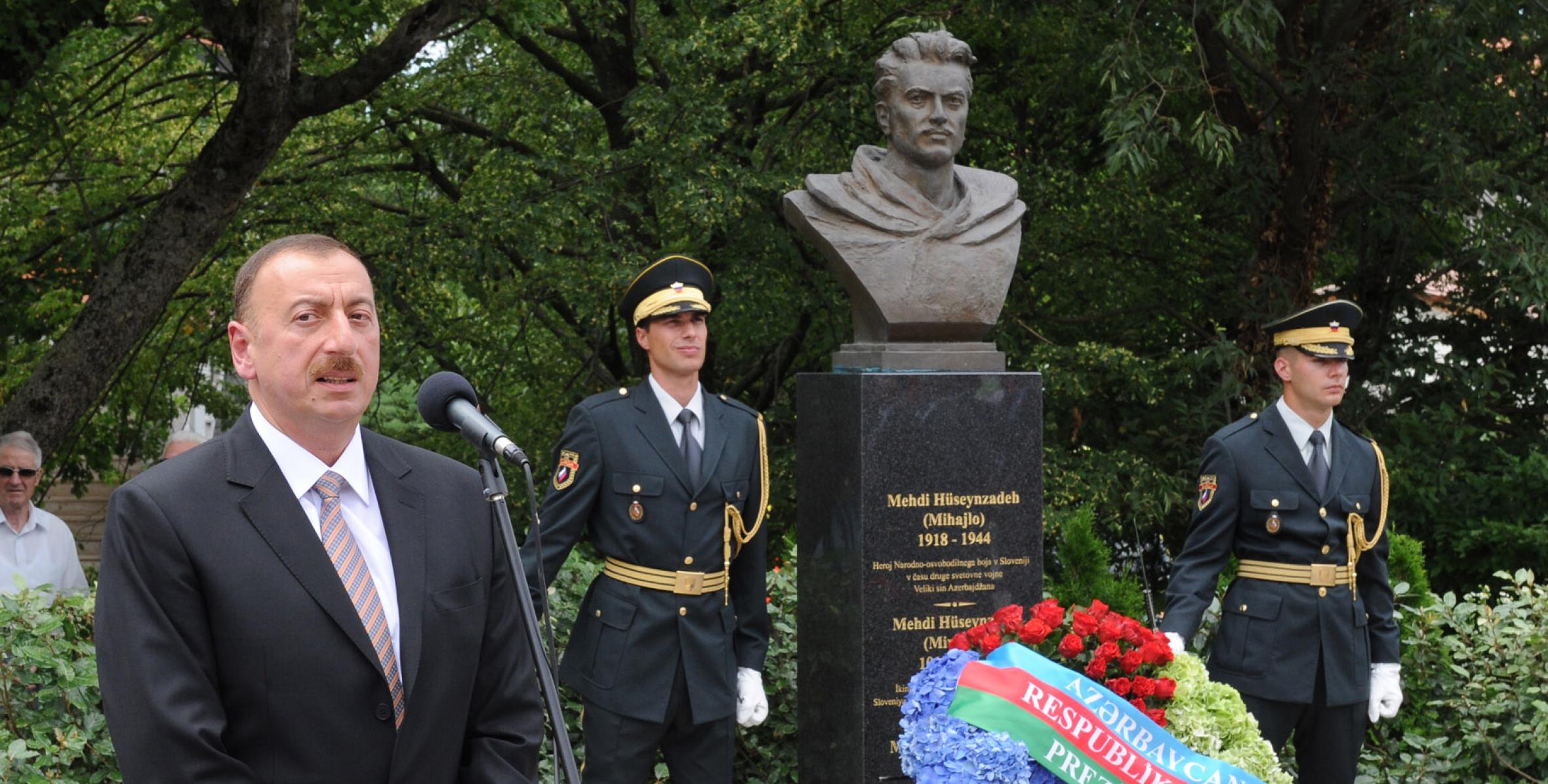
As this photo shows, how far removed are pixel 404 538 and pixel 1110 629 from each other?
6.90 ft

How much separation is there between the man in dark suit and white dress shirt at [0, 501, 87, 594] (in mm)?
4522

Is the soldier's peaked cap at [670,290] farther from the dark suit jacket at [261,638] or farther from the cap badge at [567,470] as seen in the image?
the dark suit jacket at [261,638]

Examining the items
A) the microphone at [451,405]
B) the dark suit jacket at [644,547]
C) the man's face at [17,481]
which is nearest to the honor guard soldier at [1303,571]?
A: the dark suit jacket at [644,547]

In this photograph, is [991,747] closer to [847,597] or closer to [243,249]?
[847,597]

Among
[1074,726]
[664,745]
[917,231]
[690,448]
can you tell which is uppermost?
[917,231]

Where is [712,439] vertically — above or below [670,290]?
below

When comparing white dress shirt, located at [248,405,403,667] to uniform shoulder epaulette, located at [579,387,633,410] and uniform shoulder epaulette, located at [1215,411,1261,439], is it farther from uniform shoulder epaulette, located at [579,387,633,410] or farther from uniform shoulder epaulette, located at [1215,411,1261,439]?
uniform shoulder epaulette, located at [1215,411,1261,439]

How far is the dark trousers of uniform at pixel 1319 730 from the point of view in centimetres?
471

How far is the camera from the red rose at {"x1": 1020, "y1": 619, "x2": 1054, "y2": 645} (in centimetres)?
380

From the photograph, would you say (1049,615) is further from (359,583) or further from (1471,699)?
(1471,699)

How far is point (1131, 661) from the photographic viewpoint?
379cm

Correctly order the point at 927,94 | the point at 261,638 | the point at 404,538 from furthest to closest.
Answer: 1. the point at 927,94
2. the point at 404,538
3. the point at 261,638

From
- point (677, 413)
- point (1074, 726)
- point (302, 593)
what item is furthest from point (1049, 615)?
point (302, 593)

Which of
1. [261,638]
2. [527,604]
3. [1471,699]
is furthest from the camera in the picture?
[1471,699]
